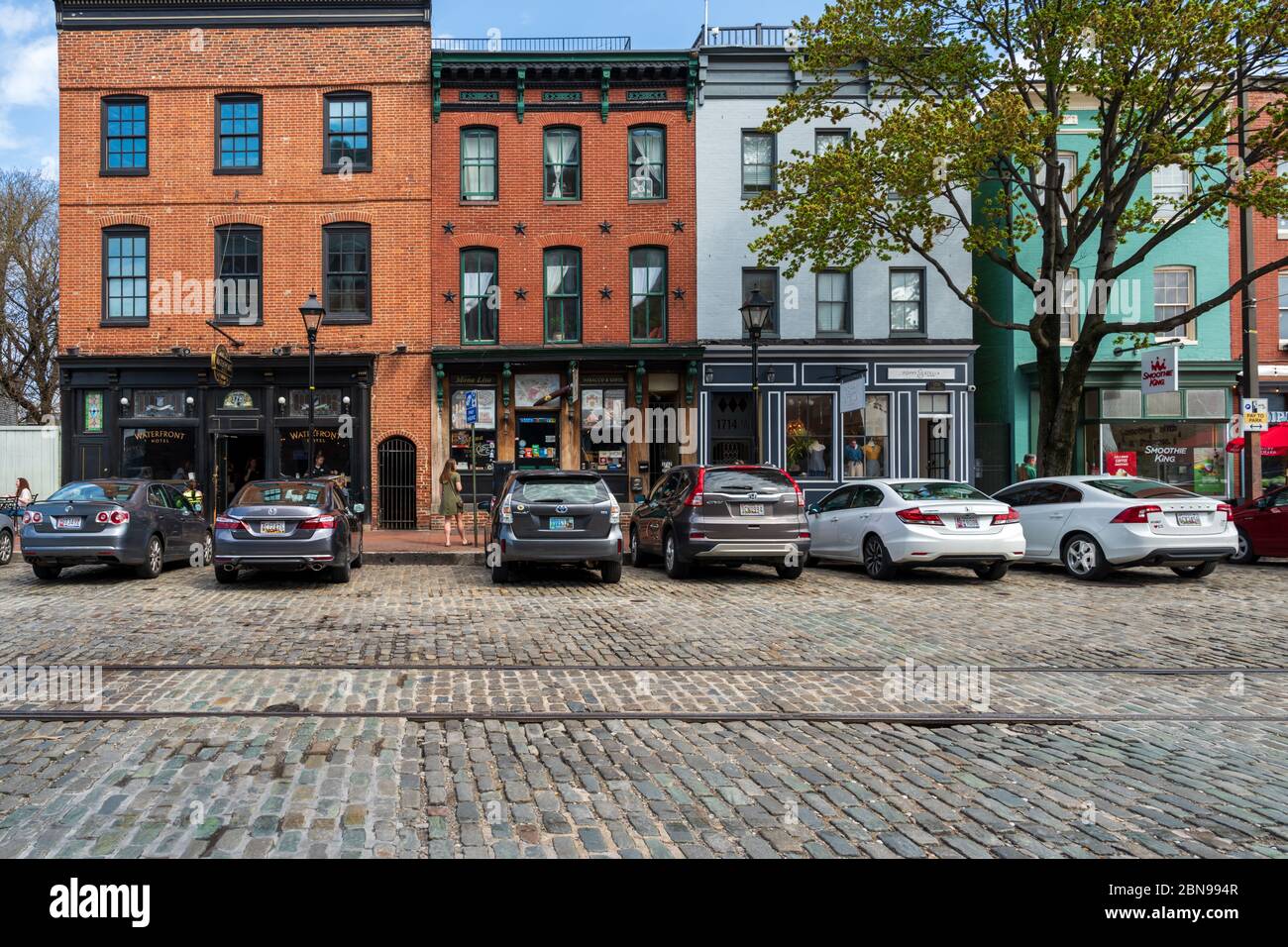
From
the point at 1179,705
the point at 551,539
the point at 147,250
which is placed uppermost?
the point at 147,250

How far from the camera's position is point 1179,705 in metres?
5.57

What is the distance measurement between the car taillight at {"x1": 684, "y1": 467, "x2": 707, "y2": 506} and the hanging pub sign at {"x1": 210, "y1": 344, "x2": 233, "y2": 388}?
1327 centimetres

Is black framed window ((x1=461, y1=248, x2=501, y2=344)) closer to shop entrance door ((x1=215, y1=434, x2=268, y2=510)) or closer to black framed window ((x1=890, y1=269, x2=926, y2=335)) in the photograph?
shop entrance door ((x1=215, y1=434, x2=268, y2=510))

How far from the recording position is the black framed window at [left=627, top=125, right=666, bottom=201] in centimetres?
2214

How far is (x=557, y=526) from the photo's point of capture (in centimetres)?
1123

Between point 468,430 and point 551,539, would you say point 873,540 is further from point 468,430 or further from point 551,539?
point 468,430

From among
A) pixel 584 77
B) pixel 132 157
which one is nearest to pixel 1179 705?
pixel 584 77

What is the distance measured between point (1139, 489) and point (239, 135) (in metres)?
22.3

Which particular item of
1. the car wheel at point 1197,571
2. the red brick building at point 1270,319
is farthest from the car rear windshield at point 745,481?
the red brick building at point 1270,319

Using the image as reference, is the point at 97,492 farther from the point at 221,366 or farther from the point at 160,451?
the point at 160,451

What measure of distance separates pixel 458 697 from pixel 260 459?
1850 centimetres

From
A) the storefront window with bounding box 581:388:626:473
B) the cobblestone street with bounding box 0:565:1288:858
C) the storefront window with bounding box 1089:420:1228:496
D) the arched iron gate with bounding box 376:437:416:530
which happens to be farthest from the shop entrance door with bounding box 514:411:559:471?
the storefront window with bounding box 1089:420:1228:496

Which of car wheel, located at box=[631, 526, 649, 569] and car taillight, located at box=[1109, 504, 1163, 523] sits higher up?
car taillight, located at box=[1109, 504, 1163, 523]

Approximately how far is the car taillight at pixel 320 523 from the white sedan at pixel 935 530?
25.5 ft
